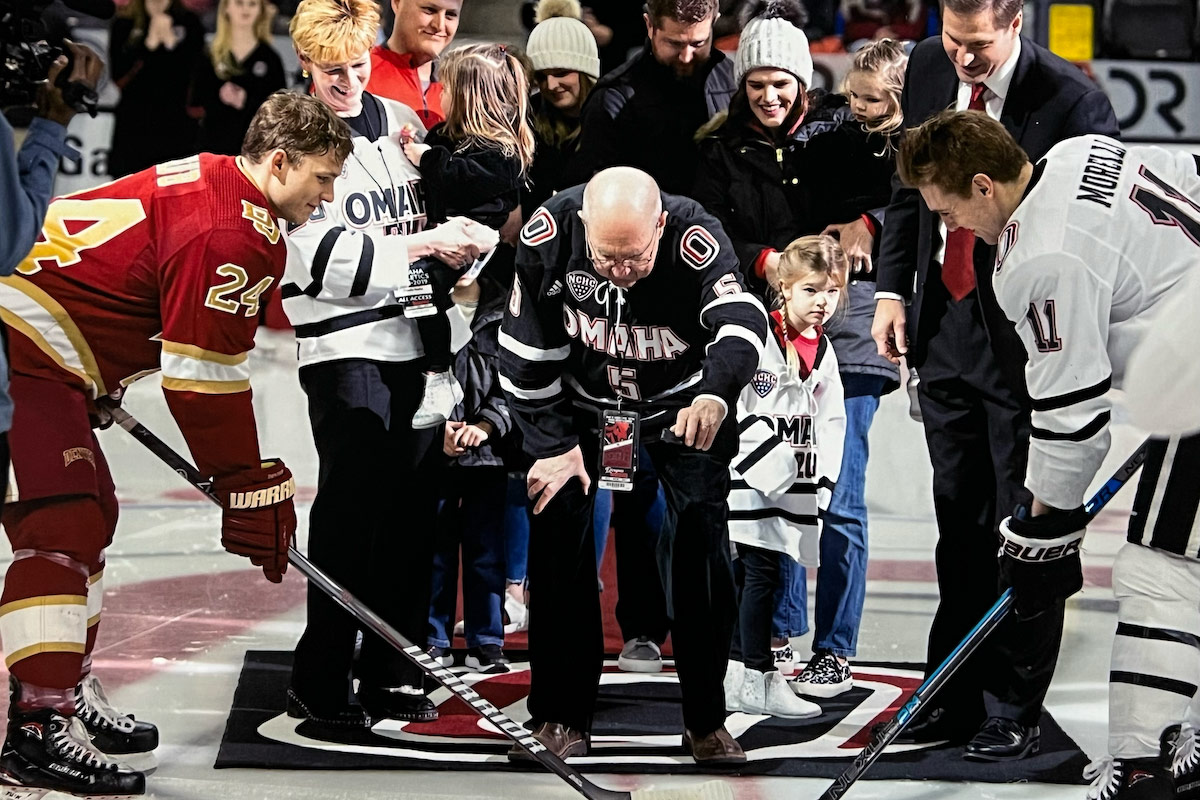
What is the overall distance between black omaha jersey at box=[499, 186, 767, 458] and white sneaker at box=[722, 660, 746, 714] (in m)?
0.64

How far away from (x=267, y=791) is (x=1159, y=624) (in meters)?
1.65

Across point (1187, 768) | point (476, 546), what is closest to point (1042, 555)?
point (1187, 768)

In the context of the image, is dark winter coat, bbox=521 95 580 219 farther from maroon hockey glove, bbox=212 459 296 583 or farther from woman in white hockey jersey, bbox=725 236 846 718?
maroon hockey glove, bbox=212 459 296 583

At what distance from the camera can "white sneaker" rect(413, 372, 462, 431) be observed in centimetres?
355

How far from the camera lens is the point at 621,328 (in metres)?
3.21

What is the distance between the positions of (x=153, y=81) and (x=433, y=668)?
3.00 metres

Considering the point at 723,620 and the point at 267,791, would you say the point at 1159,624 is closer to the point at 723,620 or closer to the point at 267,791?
the point at 723,620

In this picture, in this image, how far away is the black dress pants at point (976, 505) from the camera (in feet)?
10.9

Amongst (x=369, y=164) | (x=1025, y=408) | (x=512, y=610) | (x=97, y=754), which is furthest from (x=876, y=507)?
(x=97, y=754)

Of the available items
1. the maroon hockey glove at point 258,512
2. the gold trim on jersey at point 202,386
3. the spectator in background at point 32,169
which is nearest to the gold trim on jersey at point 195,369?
the gold trim on jersey at point 202,386

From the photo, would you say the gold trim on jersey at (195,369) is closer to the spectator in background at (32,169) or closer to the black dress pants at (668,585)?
the spectator in background at (32,169)

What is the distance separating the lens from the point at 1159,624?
2.69 meters

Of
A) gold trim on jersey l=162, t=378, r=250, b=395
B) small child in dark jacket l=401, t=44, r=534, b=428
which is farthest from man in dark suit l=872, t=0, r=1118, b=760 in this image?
gold trim on jersey l=162, t=378, r=250, b=395

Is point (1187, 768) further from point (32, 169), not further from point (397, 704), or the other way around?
point (32, 169)
